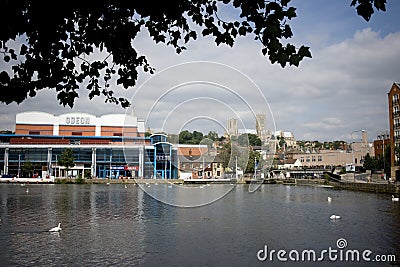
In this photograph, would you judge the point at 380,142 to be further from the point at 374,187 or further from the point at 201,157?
the point at 201,157

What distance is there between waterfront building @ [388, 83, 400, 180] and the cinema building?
164ft

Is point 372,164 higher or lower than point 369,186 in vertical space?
higher

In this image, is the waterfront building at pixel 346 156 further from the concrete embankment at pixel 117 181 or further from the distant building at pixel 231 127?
the distant building at pixel 231 127

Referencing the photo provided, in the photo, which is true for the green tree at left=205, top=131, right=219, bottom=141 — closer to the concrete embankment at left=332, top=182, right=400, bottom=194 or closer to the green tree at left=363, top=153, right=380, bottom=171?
the concrete embankment at left=332, top=182, right=400, bottom=194

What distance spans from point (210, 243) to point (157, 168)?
86.8m

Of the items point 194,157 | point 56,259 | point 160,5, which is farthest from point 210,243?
point 194,157

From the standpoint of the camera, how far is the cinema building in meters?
A: 104

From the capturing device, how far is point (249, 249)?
20.2 meters

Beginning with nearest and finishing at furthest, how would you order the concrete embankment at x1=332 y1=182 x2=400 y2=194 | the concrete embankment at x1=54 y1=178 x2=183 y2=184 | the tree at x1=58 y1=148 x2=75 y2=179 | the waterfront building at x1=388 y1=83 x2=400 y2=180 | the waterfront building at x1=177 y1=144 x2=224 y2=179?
the waterfront building at x1=177 y1=144 x2=224 y2=179 → the concrete embankment at x1=332 y1=182 x2=400 y2=194 → the waterfront building at x1=388 y1=83 x2=400 y2=180 → the concrete embankment at x1=54 y1=178 x2=183 y2=184 → the tree at x1=58 y1=148 x2=75 y2=179

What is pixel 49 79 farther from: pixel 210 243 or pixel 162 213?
pixel 162 213

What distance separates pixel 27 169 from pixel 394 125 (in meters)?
82.8

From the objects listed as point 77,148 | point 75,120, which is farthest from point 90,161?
point 75,120

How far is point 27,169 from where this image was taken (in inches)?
3981

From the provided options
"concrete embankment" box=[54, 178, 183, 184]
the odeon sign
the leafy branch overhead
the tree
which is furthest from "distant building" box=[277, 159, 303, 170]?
the leafy branch overhead
